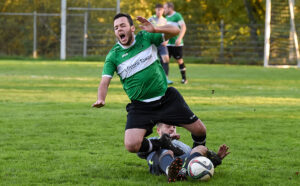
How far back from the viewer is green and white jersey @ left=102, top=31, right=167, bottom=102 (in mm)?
6098

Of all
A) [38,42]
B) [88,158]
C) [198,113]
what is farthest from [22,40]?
[88,158]

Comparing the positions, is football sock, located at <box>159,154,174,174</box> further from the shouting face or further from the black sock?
the shouting face

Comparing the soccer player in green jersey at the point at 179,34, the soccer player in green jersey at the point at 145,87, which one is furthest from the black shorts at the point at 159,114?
the soccer player in green jersey at the point at 179,34

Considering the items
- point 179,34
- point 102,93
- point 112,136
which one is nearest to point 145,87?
point 102,93

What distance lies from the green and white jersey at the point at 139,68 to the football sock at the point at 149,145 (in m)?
0.41

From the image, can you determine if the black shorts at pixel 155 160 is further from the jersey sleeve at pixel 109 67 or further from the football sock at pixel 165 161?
the jersey sleeve at pixel 109 67

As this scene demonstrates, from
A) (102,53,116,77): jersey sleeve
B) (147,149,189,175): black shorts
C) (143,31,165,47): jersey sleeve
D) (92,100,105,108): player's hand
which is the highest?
(143,31,165,47): jersey sleeve

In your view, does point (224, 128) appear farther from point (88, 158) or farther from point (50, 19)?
point (50, 19)

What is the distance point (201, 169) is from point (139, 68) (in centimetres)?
130

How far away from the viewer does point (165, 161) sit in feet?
18.7

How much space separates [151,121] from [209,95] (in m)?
7.80

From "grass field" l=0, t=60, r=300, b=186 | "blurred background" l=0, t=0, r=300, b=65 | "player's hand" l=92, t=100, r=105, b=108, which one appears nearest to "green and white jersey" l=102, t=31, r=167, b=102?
"player's hand" l=92, t=100, r=105, b=108

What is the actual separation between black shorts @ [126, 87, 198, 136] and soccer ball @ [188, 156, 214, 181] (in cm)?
57

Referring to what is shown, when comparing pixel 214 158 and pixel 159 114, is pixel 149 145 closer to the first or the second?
pixel 159 114
